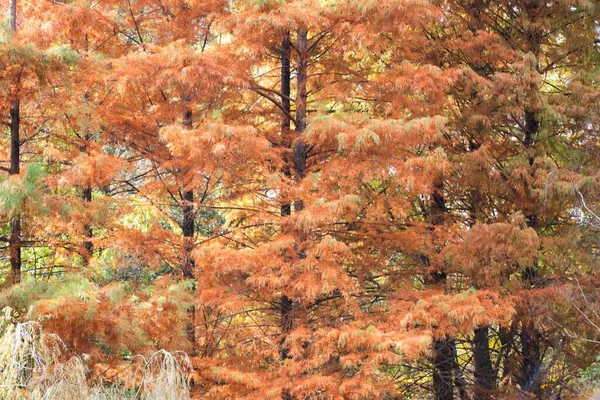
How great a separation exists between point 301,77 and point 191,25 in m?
2.25

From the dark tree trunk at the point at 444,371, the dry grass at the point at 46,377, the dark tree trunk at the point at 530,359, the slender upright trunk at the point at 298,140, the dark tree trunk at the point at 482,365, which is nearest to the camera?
the dry grass at the point at 46,377

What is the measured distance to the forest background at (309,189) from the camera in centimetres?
945

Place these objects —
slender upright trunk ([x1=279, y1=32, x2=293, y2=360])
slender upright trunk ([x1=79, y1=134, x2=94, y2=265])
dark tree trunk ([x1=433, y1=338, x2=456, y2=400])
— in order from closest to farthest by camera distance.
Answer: slender upright trunk ([x1=279, y1=32, x2=293, y2=360]), slender upright trunk ([x1=79, y1=134, x2=94, y2=265]), dark tree trunk ([x1=433, y1=338, x2=456, y2=400])

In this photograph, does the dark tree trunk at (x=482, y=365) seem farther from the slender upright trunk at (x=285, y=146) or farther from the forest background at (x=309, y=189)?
the slender upright trunk at (x=285, y=146)

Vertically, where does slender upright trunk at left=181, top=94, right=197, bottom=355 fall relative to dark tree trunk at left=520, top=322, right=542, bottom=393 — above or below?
above

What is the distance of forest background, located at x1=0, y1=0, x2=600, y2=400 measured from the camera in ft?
31.0

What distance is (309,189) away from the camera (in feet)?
33.5

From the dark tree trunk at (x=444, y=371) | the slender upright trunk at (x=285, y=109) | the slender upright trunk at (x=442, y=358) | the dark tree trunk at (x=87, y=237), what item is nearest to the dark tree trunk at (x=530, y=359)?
the slender upright trunk at (x=442, y=358)

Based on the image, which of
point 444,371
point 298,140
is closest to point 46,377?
point 298,140

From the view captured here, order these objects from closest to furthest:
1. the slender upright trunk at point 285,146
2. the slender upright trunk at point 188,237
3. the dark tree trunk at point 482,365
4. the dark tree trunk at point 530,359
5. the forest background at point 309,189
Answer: the forest background at point 309,189
the slender upright trunk at point 285,146
the slender upright trunk at point 188,237
the dark tree trunk at point 530,359
the dark tree trunk at point 482,365

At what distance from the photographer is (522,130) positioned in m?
12.4

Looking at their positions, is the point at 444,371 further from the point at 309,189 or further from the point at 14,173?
the point at 14,173

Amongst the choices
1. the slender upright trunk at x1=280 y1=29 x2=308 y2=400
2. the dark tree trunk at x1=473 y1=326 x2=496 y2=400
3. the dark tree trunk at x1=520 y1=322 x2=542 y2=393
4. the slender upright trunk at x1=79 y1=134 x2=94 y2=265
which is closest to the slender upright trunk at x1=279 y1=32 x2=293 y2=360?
the slender upright trunk at x1=280 y1=29 x2=308 y2=400

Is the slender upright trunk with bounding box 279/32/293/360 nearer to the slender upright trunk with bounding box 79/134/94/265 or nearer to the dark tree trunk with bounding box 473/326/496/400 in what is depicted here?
the slender upright trunk with bounding box 79/134/94/265
